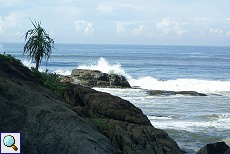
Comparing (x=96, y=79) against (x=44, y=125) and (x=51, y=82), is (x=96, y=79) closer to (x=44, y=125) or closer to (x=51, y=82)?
(x=51, y=82)

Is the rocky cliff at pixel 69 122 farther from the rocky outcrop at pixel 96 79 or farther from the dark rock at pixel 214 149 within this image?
the rocky outcrop at pixel 96 79

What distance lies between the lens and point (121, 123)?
12148 millimetres

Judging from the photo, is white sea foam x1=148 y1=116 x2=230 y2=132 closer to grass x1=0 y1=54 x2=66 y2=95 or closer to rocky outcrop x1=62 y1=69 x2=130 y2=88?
grass x1=0 y1=54 x2=66 y2=95

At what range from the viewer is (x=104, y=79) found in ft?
145

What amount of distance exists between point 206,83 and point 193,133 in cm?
3390

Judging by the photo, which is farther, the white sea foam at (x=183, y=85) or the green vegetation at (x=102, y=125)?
the white sea foam at (x=183, y=85)

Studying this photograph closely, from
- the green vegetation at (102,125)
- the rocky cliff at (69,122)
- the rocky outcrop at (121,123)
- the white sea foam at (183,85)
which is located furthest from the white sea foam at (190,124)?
the white sea foam at (183,85)

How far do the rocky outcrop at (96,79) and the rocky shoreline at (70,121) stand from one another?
28669 mm

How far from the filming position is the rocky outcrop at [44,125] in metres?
9.48

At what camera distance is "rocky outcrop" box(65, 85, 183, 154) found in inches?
436

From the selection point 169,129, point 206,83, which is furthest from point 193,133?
point 206,83

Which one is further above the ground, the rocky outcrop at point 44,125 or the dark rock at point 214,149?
the rocky outcrop at point 44,125

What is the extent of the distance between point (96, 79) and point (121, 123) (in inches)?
1256

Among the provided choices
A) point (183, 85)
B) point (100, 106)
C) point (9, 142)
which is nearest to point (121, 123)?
point (100, 106)
